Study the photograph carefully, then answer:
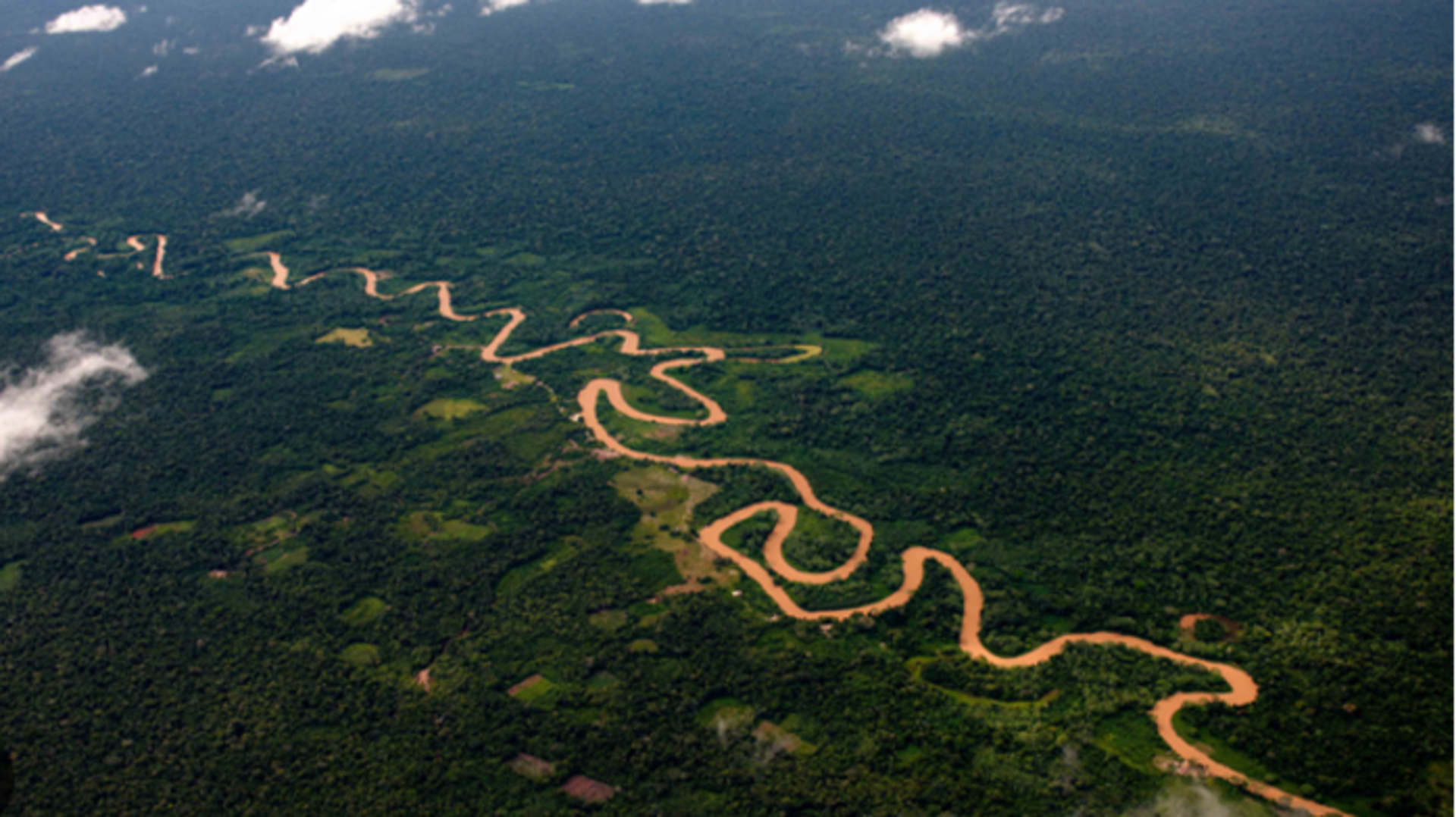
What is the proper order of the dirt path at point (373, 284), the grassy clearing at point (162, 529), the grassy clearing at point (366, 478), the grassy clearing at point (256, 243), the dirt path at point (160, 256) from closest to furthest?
the grassy clearing at point (162, 529) < the grassy clearing at point (366, 478) < the dirt path at point (373, 284) < the dirt path at point (160, 256) < the grassy clearing at point (256, 243)

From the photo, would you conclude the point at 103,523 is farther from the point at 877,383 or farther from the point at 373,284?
the point at 877,383

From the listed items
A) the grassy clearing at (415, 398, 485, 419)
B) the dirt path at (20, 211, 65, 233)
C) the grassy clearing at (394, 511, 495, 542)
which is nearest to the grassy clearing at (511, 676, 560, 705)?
the grassy clearing at (394, 511, 495, 542)

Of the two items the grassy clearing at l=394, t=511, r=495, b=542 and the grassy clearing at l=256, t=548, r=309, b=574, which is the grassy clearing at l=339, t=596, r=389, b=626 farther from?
the grassy clearing at l=256, t=548, r=309, b=574

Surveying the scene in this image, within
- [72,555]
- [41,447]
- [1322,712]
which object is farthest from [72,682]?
[1322,712]

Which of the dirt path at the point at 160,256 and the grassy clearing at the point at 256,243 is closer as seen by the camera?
the dirt path at the point at 160,256

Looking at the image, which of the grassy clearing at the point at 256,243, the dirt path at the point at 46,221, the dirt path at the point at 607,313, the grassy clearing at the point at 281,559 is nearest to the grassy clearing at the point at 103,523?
the grassy clearing at the point at 281,559

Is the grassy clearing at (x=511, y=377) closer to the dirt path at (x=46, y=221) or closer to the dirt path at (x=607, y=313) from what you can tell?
the dirt path at (x=607, y=313)

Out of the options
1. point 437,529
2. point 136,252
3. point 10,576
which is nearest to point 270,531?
point 437,529
